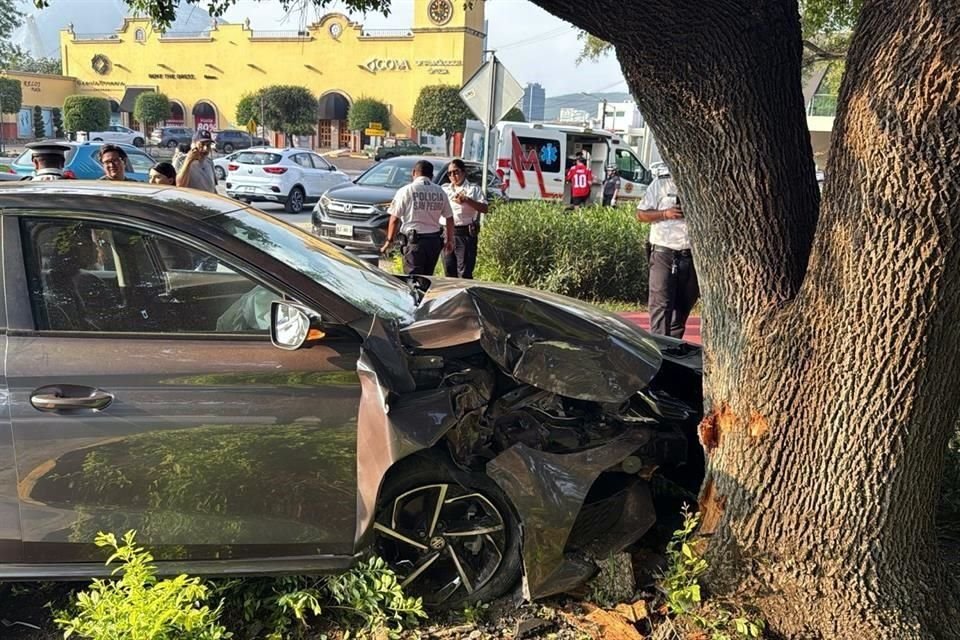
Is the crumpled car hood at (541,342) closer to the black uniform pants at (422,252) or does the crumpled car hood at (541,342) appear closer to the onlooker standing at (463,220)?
the black uniform pants at (422,252)

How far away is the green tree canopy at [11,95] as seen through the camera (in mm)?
51234

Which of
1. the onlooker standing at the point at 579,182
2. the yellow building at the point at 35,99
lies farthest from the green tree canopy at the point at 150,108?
the onlooker standing at the point at 579,182

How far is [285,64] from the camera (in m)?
58.7

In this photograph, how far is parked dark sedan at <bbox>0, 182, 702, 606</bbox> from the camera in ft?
8.87

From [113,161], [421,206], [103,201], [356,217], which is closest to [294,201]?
[356,217]

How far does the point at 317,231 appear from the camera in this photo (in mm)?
11789

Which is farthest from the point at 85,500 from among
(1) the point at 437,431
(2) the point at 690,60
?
(2) the point at 690,60

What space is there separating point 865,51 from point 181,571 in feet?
9.70

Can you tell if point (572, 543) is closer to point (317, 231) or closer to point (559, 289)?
point (559, 289)

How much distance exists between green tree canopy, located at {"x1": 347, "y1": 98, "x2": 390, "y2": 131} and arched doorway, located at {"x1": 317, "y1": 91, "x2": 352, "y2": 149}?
334cm

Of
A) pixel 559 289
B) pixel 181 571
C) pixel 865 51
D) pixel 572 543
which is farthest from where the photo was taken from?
pixel 559 289

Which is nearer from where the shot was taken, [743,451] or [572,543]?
[743,451]

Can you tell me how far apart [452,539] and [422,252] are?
16.9 ft

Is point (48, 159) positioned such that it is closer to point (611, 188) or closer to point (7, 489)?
point (7, 489)
